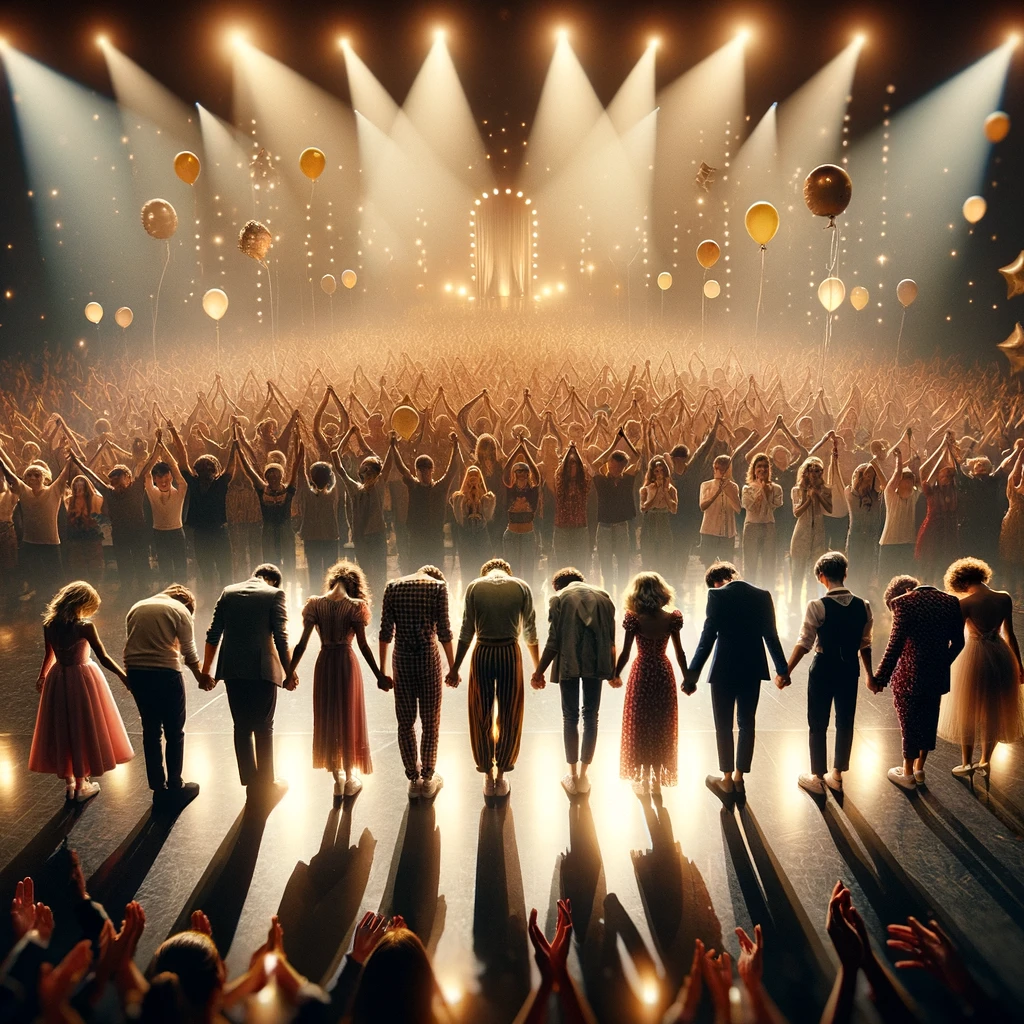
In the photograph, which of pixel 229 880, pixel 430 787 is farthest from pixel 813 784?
pixel 229 880

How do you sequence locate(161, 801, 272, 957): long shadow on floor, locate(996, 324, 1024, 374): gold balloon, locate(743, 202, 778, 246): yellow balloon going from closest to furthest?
locate(161, 801, 272, 957): long shadow on floor → locate(743, 202, 778, 246): yellow balloon → locate(996, 324, 1024, 374): gold balloon

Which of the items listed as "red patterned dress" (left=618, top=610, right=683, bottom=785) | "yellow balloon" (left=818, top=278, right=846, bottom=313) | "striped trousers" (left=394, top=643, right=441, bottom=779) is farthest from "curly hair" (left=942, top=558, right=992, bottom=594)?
"yellow balloon" (left=818, top=278, right=846, bottom=313)

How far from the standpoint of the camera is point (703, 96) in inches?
627

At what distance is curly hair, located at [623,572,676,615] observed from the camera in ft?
11.0

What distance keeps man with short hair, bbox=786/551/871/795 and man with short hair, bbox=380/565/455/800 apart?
5.54 ft

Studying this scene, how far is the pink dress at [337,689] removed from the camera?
3.37 m

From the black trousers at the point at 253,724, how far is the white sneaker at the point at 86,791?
0.75 metres

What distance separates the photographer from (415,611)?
3.36 meters

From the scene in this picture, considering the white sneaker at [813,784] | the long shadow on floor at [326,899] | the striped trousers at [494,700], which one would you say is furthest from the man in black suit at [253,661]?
the white sneaker at [813,784]

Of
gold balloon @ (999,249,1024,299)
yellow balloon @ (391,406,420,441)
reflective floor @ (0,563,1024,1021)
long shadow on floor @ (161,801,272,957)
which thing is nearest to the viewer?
reflective floor @ (0,563,1024,1021)

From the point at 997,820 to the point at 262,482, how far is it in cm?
532

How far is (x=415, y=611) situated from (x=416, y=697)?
1.43ft

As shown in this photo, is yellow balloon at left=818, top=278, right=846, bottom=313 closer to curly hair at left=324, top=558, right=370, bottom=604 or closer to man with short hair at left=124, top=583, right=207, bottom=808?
curly hair at left=324, top=558, right=370, bottom=604

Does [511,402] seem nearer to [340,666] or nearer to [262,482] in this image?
[262,482]
